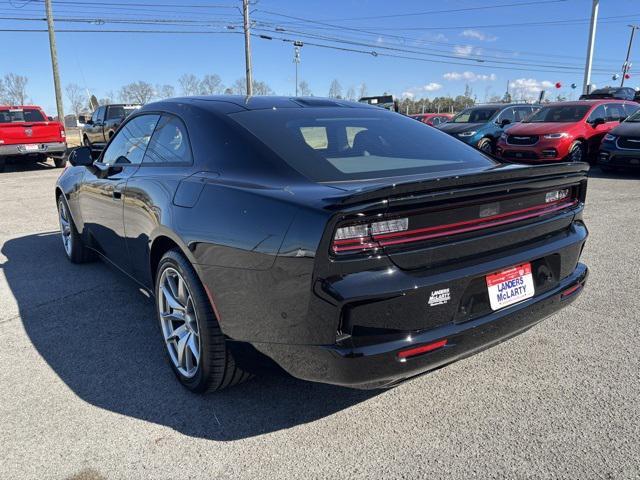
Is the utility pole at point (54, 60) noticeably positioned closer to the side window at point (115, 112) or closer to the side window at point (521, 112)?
the side window at point (115, 112)

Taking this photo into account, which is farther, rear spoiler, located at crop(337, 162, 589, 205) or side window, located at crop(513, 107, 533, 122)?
side window, located at crop(513, 107, 533, 122)

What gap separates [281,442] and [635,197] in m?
8.16

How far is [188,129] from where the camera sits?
2.86 m

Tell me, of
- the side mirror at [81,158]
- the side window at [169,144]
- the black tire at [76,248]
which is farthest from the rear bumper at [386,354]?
the black tire at [76,248]

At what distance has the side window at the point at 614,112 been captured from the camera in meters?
12.1

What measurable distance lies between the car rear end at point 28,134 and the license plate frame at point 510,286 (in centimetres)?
1452

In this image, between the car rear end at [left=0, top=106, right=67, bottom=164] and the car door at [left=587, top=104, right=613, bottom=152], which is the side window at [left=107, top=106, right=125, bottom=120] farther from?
the car door at [left=587, top=104, right=613, bottom=152]

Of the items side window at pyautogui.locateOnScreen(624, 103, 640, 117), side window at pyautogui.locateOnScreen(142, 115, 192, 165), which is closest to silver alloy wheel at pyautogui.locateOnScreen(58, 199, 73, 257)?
side window at pyautogui.locateOnScreen(142, 115, 192, 165)

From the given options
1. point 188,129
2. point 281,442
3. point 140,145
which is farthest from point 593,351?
point 140,145

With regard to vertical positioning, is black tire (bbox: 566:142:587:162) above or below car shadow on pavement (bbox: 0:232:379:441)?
above

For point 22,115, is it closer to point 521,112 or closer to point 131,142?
point 131,142

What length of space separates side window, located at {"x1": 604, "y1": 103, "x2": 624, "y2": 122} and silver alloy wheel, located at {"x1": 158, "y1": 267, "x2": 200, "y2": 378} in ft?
40.5

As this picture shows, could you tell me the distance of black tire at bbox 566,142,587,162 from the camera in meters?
10.9

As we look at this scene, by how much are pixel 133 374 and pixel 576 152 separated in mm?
10998
